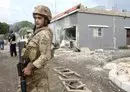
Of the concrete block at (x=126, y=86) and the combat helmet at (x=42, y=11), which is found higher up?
the combat helmet at (x=42, y=11)

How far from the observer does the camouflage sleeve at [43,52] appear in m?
3.50

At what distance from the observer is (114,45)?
25.8 metres

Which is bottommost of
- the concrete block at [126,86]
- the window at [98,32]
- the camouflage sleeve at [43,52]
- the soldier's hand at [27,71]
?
the concrete block at [126,86]

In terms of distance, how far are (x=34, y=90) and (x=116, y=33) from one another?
2300 centimetres

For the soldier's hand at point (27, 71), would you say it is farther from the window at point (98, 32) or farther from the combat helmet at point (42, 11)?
the window at point (98, 32)

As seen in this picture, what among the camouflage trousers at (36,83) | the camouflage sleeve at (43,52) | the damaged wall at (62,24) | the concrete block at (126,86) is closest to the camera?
the camouflage sleeve at (43,52)

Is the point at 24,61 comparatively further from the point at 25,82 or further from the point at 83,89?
the point at 83,89

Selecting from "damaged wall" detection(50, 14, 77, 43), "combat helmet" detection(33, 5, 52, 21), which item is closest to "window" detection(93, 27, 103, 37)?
"damaged wall" detection(50, 14, 77, 43)

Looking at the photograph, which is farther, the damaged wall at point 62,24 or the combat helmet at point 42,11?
the damaged wall at point 62,24

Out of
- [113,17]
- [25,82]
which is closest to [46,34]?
[25,82]

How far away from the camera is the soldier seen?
3.53 meters

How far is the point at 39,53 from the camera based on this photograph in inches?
143

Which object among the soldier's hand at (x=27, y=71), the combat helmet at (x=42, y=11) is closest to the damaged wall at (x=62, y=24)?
the combat helmet at (x=42, y=11)

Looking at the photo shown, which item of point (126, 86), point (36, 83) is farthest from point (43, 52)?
point (126, 86)
